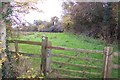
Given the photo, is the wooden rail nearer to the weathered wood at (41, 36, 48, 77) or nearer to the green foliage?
the weathered wood at (41, 36, 48, 77)

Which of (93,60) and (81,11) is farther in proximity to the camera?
(81,11)

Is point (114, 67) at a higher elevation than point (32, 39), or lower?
lower

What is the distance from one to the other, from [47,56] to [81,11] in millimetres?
1377

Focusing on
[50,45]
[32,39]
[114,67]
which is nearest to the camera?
[114,67]

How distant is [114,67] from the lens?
3.81 metres

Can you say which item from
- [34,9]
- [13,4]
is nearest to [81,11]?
[34,9]

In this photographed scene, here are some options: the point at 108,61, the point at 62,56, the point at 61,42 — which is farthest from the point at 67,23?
the point at 108,61

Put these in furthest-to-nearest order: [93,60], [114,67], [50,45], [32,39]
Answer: [32,39] < [50,45] < [93,60] < [114,67]

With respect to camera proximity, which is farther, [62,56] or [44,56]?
[44,56]

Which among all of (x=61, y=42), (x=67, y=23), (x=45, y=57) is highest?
(x=67, y=23)

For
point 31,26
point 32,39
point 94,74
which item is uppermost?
point 31,26

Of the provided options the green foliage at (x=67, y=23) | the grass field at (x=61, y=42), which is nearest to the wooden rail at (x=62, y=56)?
the grass field at (x=61, y=42)

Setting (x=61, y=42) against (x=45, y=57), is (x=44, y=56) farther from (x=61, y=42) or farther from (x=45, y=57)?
(x=61, y=42)

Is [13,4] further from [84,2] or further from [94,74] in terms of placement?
[94,74]
